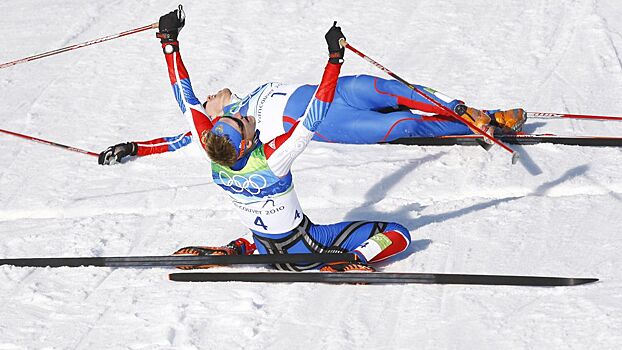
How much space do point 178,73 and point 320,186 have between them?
1.57 m

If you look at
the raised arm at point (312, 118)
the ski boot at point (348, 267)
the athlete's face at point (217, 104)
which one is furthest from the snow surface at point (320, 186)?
the raised arm at point (312, 118)

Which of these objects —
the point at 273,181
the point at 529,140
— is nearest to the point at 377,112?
the point at 529,140

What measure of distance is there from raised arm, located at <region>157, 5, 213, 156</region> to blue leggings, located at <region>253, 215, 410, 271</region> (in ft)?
2.43

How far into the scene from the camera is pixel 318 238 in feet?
19.5

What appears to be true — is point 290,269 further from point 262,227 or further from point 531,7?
point 531,7

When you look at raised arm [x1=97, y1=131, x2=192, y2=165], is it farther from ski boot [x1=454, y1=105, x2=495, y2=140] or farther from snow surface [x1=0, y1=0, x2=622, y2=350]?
ski boot [x1=454, y1=105, x2=495, y2=140]

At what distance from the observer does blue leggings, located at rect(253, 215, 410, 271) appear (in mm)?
5887

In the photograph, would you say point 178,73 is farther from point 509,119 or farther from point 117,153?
point 509,119

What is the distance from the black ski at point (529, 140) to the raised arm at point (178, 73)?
82.2 inches

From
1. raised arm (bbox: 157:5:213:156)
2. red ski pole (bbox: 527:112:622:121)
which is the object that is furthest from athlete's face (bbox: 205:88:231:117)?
red ski pole (bbox: 527:112:622:121)

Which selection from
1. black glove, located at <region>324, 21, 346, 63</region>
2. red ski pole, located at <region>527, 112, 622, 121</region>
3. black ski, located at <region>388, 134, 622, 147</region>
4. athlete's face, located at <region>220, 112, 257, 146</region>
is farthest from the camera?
red ski pole, located at <region>527, 112, 622, 121</region>

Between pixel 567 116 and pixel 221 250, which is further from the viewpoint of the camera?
pixel 567 116

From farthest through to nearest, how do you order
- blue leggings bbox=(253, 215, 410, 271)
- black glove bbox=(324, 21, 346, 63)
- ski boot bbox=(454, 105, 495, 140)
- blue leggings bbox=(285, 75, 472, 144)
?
blue leggings bbox=(285, 75, 472, 144) < ski boot bbox=(454, 105, 495, 140) < blue leggings bbox=(253, 215, 410, 271) < black glove bbox=(324, 21, 346, 63)

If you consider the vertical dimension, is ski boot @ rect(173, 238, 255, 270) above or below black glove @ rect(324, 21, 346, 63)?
below
